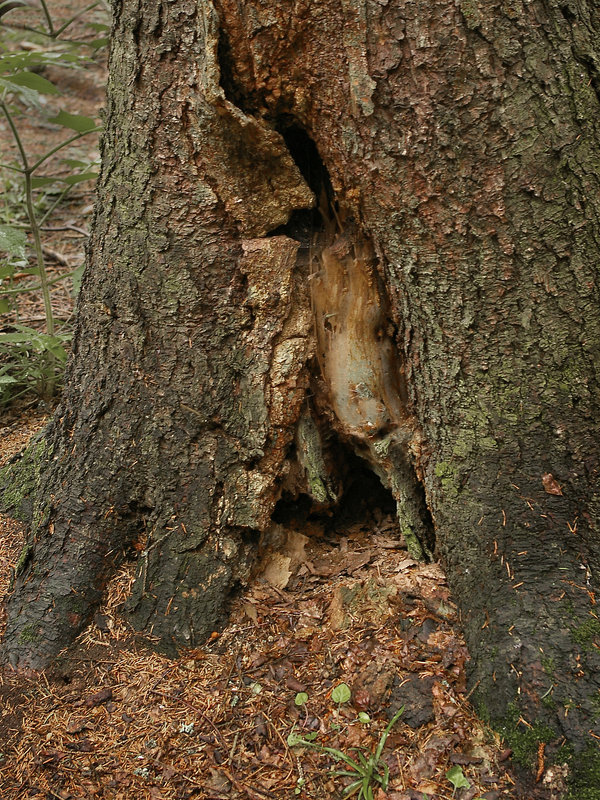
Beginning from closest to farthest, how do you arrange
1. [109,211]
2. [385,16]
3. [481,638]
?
[385,16] → [481,638] → [109,211]

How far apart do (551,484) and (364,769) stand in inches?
41.5

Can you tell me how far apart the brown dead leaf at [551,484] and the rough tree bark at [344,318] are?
0.01 metres

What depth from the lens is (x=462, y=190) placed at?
6.40 ft

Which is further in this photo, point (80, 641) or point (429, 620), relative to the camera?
point (80, 641)

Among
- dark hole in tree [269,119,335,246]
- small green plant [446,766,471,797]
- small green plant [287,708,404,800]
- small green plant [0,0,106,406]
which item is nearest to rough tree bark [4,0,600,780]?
dark hole in tree [269,119,335,246]

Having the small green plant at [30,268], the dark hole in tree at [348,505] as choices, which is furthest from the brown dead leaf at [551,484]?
the small green plant at [30,268]

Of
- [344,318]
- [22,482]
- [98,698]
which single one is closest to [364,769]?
[98,698]

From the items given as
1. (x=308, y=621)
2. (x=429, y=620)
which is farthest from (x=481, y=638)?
(x=308, y=621)

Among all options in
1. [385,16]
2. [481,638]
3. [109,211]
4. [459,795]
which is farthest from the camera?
[109,211]

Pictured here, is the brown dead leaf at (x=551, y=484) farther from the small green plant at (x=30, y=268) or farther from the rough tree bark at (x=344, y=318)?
the small green plant at (x=30, y=268)

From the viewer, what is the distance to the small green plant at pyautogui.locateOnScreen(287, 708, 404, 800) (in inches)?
79.0

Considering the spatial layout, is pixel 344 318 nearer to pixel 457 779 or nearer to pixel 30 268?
pixel 457 779

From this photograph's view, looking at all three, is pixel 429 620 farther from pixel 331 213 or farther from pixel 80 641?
pixel 331 213

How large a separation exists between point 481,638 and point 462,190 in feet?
4.71
